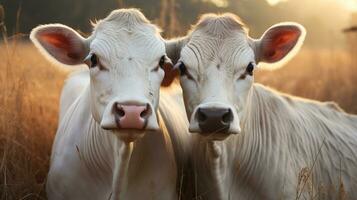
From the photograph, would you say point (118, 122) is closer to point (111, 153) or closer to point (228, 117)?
point (228, 117)

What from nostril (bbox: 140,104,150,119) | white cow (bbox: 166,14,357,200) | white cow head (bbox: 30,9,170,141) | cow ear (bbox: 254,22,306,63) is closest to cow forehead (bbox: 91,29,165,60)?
white cow head (bbox: 30,9,170,141)

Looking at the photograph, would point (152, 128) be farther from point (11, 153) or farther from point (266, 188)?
point (11, 153)

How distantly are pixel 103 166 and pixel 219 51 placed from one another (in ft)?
4.56

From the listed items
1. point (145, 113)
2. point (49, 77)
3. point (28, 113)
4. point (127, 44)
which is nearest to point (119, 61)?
point (127, 44)

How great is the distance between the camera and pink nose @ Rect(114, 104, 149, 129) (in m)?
4.59

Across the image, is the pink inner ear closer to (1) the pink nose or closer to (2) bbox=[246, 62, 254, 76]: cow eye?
(2) bbox=[246, 62, 254, 76]: cow eye

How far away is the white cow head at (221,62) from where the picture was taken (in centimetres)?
501

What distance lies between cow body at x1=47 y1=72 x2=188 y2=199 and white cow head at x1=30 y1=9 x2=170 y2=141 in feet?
1.77

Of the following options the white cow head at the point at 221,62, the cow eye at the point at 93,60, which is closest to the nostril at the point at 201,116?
the white cow head at the point at 221,62

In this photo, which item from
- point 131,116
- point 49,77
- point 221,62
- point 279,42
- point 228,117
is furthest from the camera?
point 49,77

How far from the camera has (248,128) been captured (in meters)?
6.05

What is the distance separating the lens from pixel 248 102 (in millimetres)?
5754

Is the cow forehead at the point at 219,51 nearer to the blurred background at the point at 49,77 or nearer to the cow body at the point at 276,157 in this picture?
the cow body at the point at 276,157

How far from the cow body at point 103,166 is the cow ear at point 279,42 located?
1.12 meters
